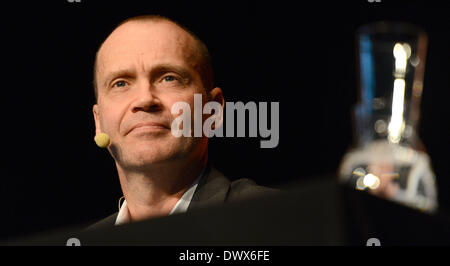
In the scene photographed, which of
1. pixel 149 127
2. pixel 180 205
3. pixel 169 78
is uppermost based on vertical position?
pixel 169 78

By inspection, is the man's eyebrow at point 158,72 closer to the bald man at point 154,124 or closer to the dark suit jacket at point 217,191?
the bald man at point 154,124

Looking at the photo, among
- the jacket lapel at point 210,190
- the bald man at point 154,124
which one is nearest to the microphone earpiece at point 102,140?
the bald man at point 154,124

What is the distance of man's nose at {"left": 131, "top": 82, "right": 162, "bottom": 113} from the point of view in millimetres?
1096

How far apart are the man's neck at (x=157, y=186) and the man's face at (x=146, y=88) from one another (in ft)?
0.08

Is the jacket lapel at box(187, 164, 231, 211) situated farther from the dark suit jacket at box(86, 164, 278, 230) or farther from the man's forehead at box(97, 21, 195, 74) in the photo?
the man's forehead at box(97, 21, 195, 74)

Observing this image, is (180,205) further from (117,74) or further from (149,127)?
(117,74)

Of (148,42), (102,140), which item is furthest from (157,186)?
(148,42)

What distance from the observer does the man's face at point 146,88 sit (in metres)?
1.10

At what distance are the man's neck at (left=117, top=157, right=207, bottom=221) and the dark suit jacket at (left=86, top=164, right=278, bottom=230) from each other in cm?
3

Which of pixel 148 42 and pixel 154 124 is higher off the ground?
pixel 148 42

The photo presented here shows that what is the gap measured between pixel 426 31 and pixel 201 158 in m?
1.89

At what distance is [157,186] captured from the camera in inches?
44.3
